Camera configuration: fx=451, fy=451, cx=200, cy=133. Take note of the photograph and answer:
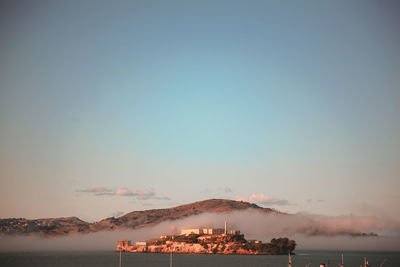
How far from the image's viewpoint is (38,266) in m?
200

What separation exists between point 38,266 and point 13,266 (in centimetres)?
1032

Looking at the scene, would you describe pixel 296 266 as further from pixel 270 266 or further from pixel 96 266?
pixel 96 266

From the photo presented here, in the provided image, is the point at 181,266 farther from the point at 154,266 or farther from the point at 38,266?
the point at 38,266

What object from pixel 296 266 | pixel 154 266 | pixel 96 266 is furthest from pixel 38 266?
pixel 296 266

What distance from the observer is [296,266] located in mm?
198500

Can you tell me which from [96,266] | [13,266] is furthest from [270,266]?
[13,266]

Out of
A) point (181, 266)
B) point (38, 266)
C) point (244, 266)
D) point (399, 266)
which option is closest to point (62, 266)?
point (38, 266)

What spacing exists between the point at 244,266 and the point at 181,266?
1081 inches

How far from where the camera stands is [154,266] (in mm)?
199000

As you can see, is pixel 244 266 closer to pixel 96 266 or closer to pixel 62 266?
pixel 96 266

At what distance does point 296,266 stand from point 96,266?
87.8 m

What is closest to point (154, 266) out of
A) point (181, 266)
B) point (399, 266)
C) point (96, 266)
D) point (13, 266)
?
point (181, 266)

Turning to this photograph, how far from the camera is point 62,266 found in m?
198

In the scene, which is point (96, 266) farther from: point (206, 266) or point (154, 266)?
point (206, 266)
